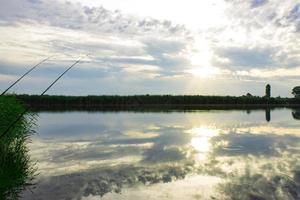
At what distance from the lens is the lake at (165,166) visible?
1065 centimetres

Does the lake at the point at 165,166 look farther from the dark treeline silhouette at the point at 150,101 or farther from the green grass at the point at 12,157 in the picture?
the dark treeline silhouette at the point at 150,101

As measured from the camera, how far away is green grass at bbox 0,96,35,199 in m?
10.2

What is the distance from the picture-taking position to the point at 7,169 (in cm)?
1109

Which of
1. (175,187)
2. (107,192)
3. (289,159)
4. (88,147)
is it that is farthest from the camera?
(88,147)

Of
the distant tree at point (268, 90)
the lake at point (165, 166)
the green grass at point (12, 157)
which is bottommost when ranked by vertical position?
the lake at point (165, 166)

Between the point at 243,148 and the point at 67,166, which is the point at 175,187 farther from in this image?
the point at 243,148

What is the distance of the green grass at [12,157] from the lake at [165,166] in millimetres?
445

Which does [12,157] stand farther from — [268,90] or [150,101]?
[268,90]

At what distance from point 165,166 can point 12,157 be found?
210 inches

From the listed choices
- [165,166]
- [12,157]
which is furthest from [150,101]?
[12,157]

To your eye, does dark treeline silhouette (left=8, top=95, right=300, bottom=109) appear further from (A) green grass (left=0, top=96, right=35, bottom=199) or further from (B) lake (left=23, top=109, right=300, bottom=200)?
(A) green grass (left=0, top=96, right=35, bottom=199)

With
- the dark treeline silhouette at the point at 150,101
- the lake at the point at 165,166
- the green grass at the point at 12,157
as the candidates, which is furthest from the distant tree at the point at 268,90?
the green grass at the point at 12,157

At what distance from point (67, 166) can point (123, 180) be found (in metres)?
3.17

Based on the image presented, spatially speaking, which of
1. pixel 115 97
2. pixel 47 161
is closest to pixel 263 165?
pixel 47 161
